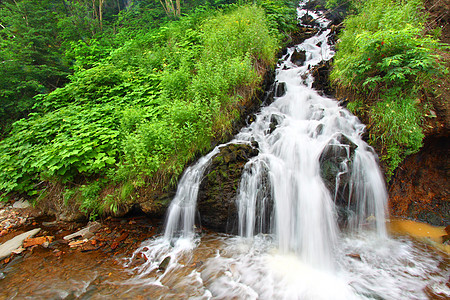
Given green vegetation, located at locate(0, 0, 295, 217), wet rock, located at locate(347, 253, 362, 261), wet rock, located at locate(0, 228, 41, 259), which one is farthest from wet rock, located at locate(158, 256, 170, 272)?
wet rock, located at locate(347, 253, 362, 261)

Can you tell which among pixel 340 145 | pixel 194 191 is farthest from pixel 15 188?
pixel 340 145

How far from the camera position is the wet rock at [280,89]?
6.54 m

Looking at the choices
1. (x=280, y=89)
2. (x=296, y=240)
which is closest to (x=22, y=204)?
(x=296, y=240)

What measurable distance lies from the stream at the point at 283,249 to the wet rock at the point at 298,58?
374cm

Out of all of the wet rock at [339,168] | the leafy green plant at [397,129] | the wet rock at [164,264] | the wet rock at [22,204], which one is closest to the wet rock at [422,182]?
the leafy green plant at [397,129]

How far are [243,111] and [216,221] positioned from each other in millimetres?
2965

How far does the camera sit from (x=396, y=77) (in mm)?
4031

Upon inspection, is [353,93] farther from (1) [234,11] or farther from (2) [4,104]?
(2) [4,104]

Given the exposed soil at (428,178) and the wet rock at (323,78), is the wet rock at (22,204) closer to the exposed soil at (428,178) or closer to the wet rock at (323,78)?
the exposed soil at (428,178)

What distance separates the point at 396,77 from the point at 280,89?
10.1 ft

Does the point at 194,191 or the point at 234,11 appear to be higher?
the point at 234,11

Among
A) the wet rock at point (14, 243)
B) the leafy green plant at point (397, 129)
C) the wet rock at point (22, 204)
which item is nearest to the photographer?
the wet rock at point (14, 243)

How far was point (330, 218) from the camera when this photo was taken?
384cm

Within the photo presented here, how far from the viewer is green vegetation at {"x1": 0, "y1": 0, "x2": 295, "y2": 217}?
425 centimetres
